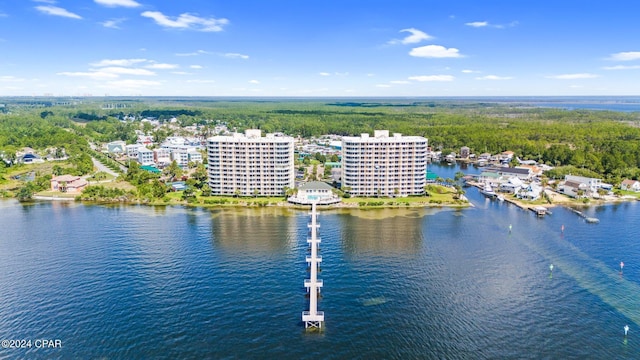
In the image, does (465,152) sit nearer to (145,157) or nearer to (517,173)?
(517,173)

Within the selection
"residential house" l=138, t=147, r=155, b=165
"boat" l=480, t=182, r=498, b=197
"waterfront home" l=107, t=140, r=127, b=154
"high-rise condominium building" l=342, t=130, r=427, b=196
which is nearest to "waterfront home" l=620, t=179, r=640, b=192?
"boat" l=480, t=182, r=498, b=197

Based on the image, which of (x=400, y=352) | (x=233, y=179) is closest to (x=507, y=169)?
(x=233, y=179)

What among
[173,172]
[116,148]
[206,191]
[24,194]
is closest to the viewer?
[24,194]

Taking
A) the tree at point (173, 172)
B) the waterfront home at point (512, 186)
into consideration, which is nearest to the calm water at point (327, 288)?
the waterfront home at point (512, 186)

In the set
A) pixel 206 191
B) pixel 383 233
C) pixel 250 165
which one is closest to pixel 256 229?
pixel 383 233

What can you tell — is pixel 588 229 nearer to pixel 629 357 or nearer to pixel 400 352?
pixel 629 357

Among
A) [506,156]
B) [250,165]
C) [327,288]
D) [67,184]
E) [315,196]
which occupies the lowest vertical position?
[327,288]

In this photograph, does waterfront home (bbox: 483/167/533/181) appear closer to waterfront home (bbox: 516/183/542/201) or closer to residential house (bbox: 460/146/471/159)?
waterfront home (bbox: 516/183/542/201)

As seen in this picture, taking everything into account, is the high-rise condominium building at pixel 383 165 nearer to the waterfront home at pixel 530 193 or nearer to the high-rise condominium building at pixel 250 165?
the high-rise condominium building at pixel 250 165
